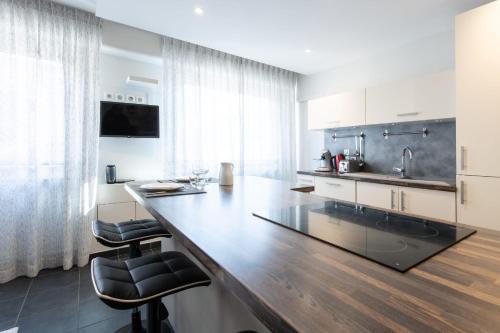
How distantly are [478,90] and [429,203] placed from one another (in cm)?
107

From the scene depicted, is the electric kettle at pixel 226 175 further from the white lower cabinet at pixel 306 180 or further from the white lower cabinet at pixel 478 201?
the white lower cabinet at pixel 478 201

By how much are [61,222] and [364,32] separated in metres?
3.94

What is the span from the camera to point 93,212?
9.55 feet

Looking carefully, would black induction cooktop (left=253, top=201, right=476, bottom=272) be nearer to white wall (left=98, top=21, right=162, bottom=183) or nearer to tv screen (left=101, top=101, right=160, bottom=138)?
tv screen (left=101, top=101, right=160, bottom=138)

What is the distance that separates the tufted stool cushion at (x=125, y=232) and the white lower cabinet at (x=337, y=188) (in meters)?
2.35

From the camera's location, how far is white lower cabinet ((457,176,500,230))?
207 centimetres

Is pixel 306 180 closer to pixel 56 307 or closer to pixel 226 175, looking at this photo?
pixel 226 175

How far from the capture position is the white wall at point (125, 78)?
3.14 metres

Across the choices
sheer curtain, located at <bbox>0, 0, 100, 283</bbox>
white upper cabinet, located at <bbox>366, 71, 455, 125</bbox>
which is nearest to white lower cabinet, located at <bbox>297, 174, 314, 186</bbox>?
white upper cabinet, located at <bbox>366, 71, 455, 125</bbox>

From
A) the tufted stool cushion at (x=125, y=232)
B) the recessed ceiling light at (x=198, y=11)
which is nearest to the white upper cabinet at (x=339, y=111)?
the recessed ceiling light at (x=198, y=11)

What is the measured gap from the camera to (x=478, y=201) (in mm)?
2160

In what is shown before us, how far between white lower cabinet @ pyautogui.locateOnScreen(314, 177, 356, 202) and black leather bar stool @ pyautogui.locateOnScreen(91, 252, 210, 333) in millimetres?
2519

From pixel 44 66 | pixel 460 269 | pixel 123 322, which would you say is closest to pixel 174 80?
pixel 44 66

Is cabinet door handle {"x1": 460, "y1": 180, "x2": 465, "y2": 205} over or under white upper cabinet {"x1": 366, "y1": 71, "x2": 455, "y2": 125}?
under
